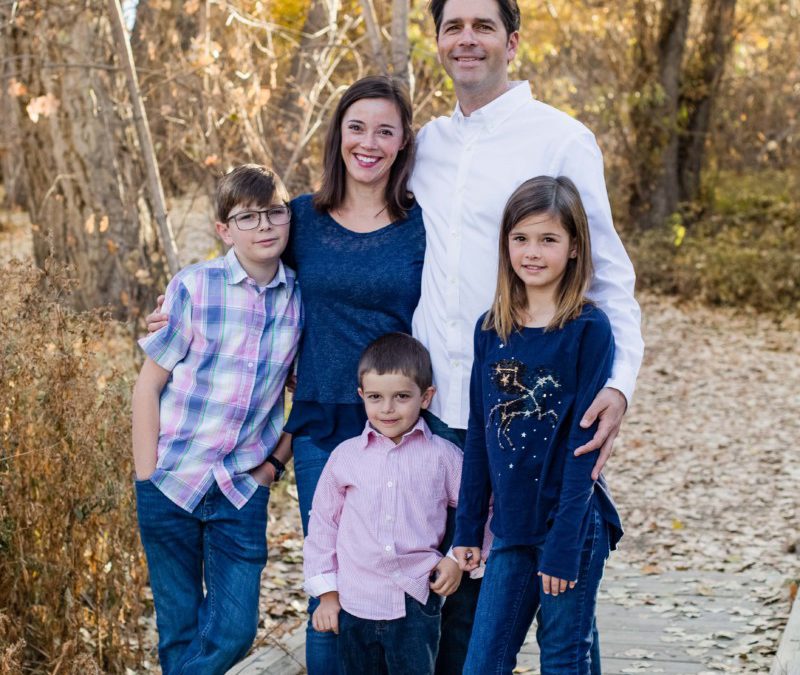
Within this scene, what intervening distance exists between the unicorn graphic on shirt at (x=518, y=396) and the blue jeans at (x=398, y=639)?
2.01 feet

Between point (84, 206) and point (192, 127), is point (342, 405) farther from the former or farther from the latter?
point (84, 206)

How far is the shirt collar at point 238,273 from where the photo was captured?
316 cm

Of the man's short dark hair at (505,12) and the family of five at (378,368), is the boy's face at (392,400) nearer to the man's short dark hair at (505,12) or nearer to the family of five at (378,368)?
the family of five at (378,368)

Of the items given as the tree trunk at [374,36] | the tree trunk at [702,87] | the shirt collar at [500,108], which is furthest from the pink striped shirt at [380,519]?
the tree trunk at [702,87]

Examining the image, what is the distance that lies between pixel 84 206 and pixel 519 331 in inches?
232

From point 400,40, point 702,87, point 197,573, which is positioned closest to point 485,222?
point 197,573

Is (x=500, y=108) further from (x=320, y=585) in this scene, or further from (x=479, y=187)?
(x=320, y=585)

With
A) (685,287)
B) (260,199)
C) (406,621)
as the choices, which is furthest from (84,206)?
(685,287)

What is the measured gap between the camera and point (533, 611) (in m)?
2.86

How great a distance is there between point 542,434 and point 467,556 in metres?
0.45

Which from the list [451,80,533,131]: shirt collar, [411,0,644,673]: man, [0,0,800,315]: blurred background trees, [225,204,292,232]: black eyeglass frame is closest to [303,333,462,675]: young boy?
[411,0,644,673]: man

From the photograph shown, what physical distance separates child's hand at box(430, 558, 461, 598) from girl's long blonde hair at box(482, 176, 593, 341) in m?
0.68

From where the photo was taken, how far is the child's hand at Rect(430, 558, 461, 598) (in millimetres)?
3018

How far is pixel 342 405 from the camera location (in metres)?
3.22
